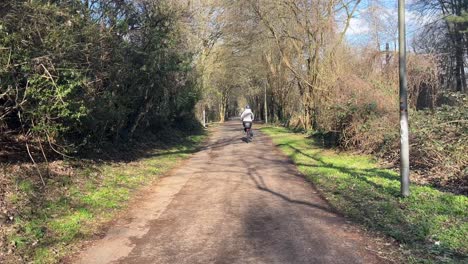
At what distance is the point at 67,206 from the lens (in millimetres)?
8391

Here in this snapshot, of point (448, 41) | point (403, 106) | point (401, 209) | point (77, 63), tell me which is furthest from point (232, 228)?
point (448, 41)

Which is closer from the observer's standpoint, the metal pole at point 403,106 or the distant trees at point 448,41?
the metal pole at point 403,106

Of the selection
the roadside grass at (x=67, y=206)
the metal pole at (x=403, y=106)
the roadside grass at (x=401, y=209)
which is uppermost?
the metal pole at (x=403, y=106)

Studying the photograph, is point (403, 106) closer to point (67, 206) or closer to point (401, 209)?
point (401, 209)

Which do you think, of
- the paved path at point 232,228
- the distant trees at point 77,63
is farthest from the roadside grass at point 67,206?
the distant trees at point 77,63

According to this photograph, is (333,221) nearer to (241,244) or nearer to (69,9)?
(241,244)

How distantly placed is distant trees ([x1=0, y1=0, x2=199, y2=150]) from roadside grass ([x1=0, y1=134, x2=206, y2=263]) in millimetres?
999

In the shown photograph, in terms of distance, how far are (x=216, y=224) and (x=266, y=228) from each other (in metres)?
0.89

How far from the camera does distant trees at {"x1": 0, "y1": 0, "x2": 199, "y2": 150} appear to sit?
8273 mm

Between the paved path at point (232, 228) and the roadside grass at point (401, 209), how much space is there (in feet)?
1.57

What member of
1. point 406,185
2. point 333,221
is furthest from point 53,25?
point 406,185

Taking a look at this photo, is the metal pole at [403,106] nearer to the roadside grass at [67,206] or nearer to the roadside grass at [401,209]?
the roadside grass at [401,209]

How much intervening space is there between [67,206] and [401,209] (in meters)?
6.36

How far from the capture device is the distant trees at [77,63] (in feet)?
27.1
